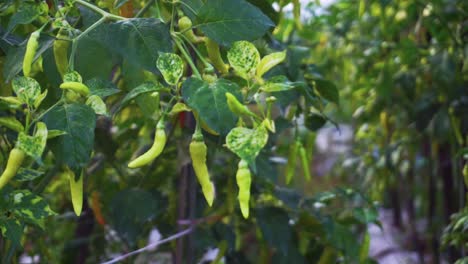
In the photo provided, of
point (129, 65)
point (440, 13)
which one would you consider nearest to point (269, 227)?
point (129, 65)

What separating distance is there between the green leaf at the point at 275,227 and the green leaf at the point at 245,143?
20.5 inches

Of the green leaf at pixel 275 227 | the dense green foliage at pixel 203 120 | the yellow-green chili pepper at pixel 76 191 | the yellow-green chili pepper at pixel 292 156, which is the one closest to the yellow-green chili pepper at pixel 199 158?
the dense green foliage at pixel 203 120

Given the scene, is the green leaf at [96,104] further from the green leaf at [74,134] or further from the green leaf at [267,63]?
the green leaf at [267,63]

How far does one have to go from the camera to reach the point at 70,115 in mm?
597

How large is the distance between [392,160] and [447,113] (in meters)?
0.16

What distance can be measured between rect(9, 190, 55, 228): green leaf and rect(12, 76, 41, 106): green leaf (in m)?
0.15

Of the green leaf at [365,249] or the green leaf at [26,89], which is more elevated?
the green leaf at [26,89]

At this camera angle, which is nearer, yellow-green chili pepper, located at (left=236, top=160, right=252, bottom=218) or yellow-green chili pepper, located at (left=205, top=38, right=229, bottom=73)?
yellow-green chili pepper, located at (left=236, top=160, right=252, bottom=218)

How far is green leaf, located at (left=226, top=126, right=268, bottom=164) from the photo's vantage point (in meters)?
0.53

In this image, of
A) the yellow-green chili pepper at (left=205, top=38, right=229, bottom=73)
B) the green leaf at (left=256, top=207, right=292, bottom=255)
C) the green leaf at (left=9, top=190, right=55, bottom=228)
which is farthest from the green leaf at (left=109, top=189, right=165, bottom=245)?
the yellow-green chili pepper at (left=205, top=38, right=229, bottom=73)

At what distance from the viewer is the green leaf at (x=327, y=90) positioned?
38.2 inches

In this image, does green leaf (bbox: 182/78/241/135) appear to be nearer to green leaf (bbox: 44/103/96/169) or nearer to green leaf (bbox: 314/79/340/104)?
green leaf (bbox: 44/103/96/169)

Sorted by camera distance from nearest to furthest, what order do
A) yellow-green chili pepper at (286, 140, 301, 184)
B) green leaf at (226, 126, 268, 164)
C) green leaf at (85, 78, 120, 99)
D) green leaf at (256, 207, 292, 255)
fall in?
green leaf at (226, 126, 268, 164), green leaf at (85, 78, 120, 99), yellow-green chili pepper at (286, 140, 301, 184), green leaf at (256, 207, 292, 255)

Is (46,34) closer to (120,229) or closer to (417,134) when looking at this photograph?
(120,229)
